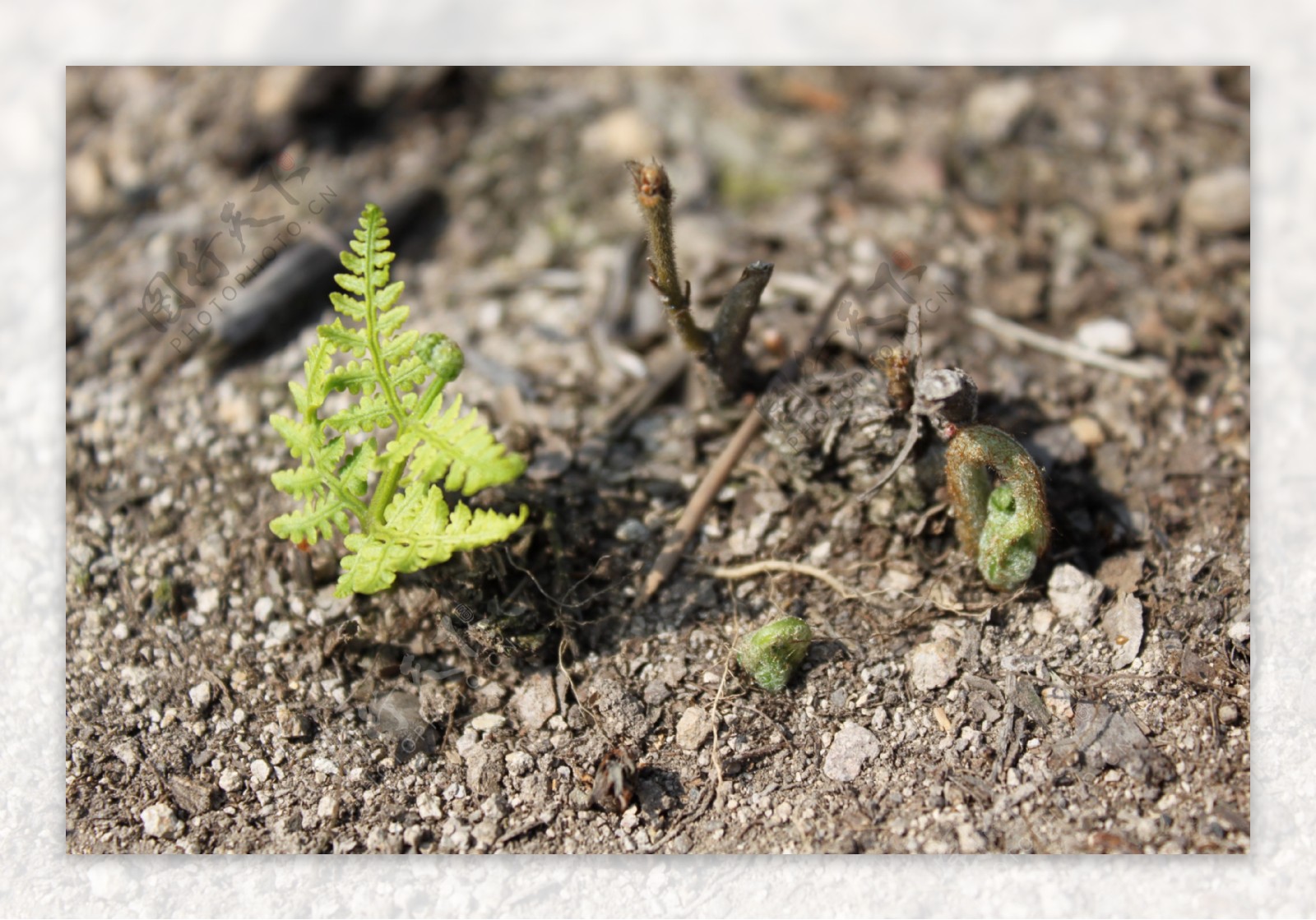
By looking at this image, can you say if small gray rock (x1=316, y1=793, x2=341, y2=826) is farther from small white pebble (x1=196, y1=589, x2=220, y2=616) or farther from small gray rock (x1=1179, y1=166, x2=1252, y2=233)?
small gray rock (x1=1179, y1=166, x2=1252, y2=233)

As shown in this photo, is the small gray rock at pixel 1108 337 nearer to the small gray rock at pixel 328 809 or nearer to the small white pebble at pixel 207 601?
the small gray rock at pixel 328 809

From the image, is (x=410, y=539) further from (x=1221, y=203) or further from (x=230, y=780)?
(x=1221, y=203)

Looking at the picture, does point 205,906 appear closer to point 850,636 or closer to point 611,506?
point 611,506

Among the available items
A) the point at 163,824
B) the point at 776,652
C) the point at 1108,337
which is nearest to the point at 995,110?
the point at 1108,337

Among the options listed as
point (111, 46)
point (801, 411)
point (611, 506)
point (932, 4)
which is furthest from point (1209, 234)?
point (111, 46)

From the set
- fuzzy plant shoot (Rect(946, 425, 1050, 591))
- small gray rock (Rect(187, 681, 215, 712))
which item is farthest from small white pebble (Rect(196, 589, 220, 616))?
fuzzy plant shoot (Rect(946, 425, 1050, 591))
